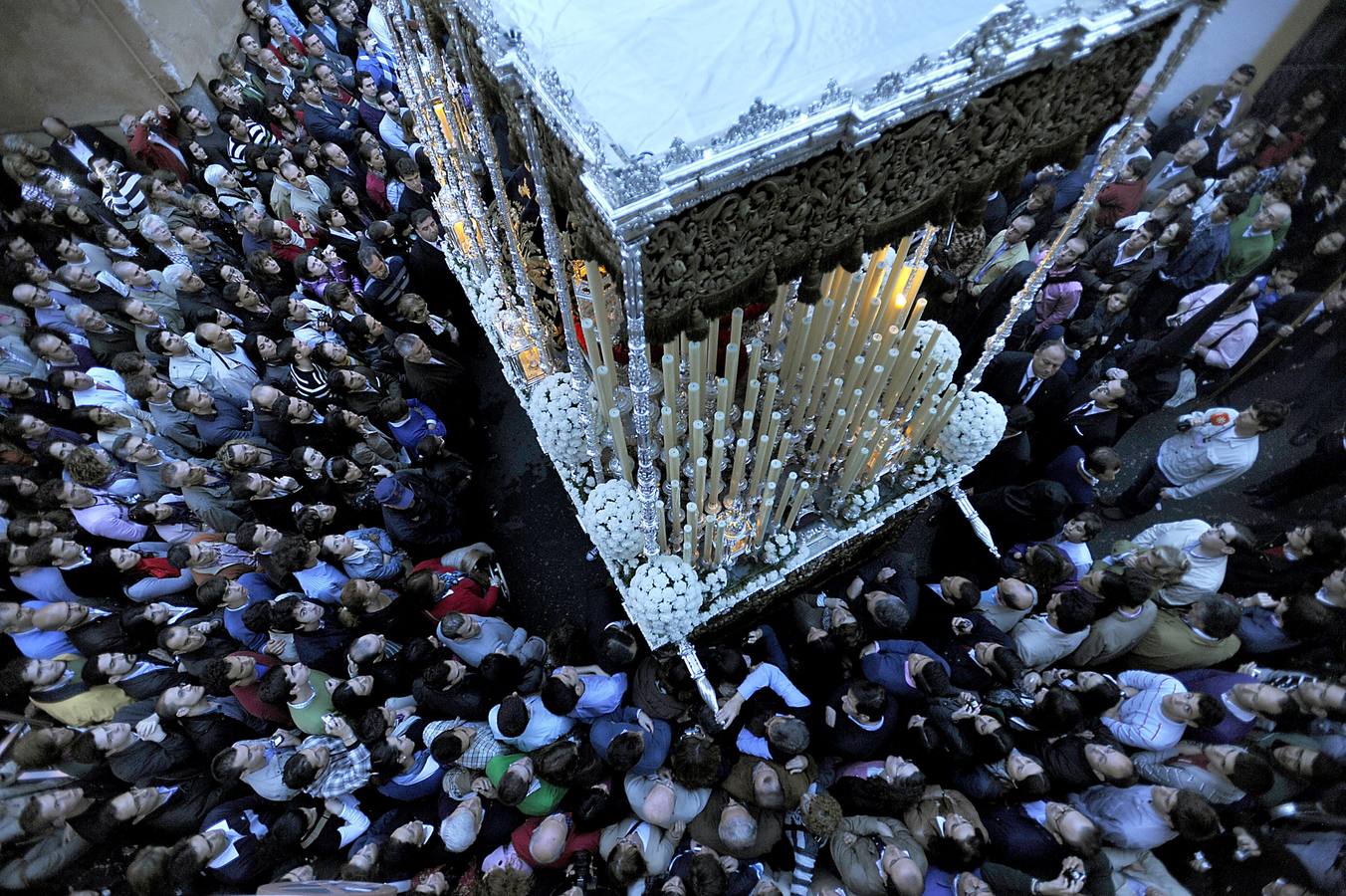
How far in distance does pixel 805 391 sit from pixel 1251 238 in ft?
13.4

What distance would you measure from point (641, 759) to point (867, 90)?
286 cm

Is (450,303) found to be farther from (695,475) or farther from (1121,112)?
(1121,112)

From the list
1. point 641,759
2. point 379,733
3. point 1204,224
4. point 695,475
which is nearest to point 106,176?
point 379,733

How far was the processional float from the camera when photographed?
6.12 ft

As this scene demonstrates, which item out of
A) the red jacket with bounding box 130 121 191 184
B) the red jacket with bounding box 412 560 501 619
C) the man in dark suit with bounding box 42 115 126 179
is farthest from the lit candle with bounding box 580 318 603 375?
the man in dark suit with bounding box 42 115 126 179

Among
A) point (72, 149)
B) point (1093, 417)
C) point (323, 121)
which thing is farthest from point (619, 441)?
point (72, 149)

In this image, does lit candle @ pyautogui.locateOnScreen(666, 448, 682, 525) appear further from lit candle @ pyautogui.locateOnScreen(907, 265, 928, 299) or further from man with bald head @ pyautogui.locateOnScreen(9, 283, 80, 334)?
man with bald head @ pyautogui.locateOnScreen(9, 283, 80, 334)

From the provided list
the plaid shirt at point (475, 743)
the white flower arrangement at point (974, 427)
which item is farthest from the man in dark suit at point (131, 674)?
the white flower arrangement at point (974, 427)

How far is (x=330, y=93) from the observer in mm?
6172

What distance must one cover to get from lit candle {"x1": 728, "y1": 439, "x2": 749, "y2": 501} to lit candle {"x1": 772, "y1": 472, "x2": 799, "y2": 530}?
0.22 m

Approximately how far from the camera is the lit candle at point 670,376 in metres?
2.47

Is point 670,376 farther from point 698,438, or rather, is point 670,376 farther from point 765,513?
point 765,513

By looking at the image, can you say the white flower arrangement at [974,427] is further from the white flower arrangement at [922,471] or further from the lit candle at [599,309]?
the lit candle at [599,309]

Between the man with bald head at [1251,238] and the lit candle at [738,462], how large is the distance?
428cm
